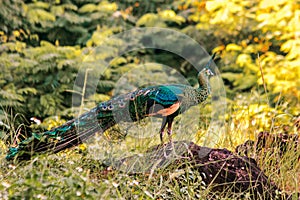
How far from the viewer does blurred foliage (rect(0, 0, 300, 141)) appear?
6367 millimetres

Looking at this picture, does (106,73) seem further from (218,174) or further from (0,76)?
(218,174)

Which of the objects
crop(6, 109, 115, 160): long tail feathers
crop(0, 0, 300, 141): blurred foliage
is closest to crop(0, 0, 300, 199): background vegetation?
crop(0, 0, 300, 141): blurred foliage

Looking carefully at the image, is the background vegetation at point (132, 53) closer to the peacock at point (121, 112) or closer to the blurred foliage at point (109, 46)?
the blurred foliage at point (109, 46)

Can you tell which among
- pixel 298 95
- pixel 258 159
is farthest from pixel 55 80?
pixel 258 159

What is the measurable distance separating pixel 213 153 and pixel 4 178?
1373mm

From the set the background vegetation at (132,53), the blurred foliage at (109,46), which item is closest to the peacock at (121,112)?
the background vegetation at (132,53)

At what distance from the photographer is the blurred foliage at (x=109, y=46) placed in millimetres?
6367

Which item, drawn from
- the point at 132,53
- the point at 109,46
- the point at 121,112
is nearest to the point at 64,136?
the point at 121,112

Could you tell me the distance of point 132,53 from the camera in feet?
26.9

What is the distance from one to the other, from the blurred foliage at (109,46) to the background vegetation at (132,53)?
0.05ft

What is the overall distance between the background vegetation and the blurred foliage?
0.05 ft

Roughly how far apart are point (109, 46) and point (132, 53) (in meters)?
0.77

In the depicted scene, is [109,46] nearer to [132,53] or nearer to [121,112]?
[132,53]

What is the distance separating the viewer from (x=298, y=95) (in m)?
6.12
